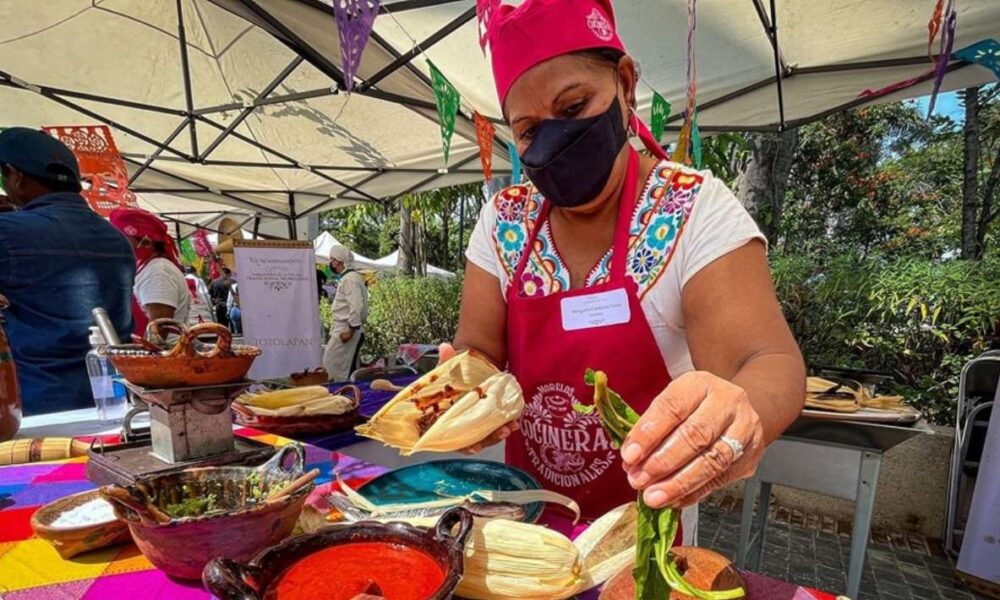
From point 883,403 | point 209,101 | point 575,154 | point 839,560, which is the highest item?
point 209,101

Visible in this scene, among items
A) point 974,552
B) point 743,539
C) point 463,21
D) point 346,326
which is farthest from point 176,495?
point 346,326

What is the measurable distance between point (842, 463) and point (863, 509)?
22 cm

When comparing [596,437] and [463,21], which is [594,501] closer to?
[596,437]

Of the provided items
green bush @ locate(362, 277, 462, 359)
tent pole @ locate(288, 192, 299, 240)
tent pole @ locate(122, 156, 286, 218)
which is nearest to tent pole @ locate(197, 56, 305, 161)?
tent pole @ locate(122, 156, 286, 218)

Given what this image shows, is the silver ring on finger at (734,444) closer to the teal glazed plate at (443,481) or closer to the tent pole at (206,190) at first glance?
the teal glazed plate at (443,481)

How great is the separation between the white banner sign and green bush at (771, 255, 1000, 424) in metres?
4.83

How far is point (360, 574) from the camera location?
2.64ft

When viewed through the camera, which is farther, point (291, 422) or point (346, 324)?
point (346, 324)

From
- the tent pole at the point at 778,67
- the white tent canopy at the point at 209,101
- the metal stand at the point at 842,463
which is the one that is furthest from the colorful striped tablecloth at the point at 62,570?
the tent pole at the point at 778,67

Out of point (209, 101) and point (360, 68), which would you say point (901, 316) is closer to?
point (360, 68)

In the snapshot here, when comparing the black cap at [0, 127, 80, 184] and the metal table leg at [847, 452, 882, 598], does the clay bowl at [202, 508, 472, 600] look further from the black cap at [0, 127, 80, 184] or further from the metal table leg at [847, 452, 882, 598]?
the black cap at [0, 127, 80, 184]

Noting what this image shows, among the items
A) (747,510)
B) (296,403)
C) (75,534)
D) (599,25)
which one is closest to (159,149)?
(296,403)

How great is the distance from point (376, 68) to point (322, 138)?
7.30 feet

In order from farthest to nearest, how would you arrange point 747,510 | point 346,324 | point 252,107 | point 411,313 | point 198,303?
1. point 411,313
2. point 198,303
3. point 346,324
4. point 252,107
5. point 747,510
